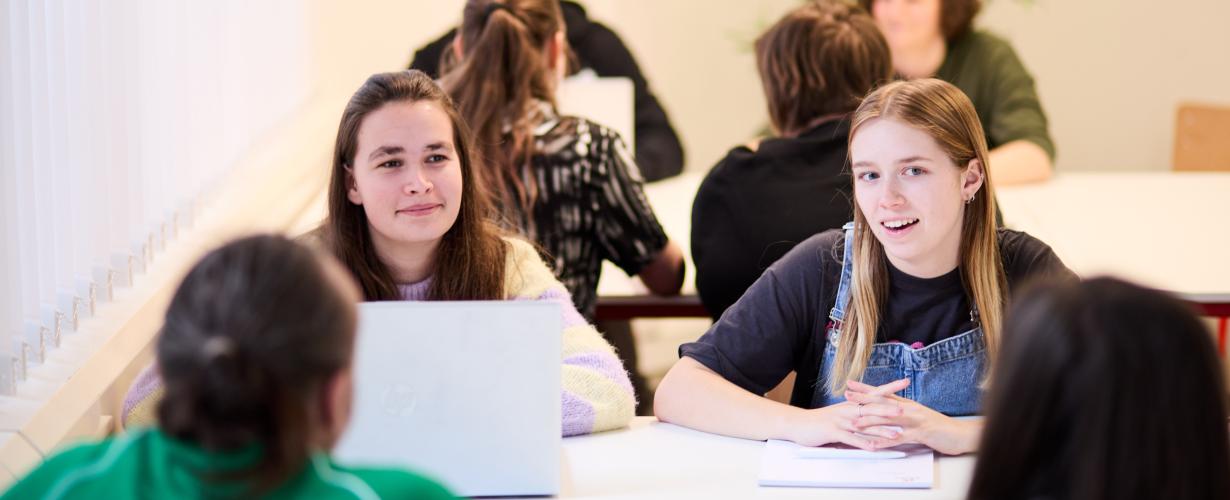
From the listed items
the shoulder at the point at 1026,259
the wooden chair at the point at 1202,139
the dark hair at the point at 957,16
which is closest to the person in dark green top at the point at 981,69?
the dark hair at the point at 957,16

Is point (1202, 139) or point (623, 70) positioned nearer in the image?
point (623, 70)

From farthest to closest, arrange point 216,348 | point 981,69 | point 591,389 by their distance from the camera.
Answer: point 981,69
point 591,389
point 216,348

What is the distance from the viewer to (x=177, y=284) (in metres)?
1.07

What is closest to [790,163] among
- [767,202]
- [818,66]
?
[767,202]

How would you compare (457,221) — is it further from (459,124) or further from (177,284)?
(177,284)

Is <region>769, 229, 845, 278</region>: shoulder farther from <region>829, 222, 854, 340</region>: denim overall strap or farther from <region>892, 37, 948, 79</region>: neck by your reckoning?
<region>892, 37, 948, 79</region>: neck

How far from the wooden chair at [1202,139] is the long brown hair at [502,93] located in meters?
2.29

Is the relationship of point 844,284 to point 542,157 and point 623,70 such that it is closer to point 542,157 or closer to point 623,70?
point 542,157

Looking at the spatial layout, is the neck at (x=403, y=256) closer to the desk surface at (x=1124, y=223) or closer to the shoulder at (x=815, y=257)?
the shoulder at (x=815, y=257)

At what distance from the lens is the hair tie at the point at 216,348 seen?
1004 millimetres

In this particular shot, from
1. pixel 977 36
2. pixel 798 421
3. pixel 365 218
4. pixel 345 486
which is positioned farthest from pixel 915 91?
pixel 977 36

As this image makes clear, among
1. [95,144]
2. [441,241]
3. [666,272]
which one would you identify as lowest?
[666,272]

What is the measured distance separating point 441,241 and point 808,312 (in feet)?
1.82

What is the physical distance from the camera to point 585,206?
2719 mm
